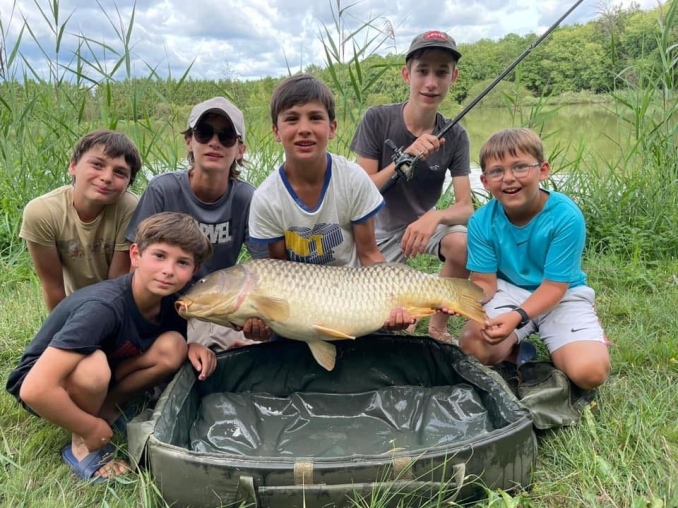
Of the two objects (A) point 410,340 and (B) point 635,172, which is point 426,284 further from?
(B) point 635,172

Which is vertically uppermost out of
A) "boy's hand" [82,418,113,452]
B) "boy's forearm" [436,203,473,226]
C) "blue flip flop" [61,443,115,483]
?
"boy's forearm" [436,203,473,226]

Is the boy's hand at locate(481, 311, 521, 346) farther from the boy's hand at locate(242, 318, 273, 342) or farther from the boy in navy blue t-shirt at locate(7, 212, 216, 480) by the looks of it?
the boy in navy blue t-shirt at locate(7, 212, 216, 480)

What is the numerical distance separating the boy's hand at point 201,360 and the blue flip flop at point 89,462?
332 mm

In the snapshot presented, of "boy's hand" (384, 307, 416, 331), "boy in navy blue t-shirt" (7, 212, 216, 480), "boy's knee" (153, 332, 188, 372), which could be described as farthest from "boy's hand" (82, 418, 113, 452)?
"boy's hand" (384, 307, 416, 331)

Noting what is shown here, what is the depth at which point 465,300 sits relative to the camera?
1.86 metres

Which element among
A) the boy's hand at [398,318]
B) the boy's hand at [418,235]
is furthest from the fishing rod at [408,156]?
the boy's hand at [398,318]

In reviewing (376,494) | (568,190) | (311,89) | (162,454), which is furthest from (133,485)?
(568,190)

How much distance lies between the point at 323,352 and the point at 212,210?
676 mm

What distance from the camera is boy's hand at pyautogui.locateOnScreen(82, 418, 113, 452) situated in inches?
60.4

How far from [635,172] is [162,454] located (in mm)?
2990

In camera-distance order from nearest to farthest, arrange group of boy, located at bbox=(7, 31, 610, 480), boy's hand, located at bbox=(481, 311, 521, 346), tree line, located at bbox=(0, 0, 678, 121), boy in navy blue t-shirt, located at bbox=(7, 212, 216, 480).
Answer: boy in navy blue t-shirt, located at bbox=(7, 212, 216, 480), group of boy, located at bbox=(7, 31, 610, 480), boy's hand, located at bbox=(481, 311, 521, 346), tree line, located at bbox=(0, 0, 678, 121)

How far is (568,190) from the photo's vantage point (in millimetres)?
3383

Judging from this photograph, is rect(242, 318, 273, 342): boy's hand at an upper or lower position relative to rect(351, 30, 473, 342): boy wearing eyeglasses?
lower

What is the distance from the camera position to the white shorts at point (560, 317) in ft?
6.24
